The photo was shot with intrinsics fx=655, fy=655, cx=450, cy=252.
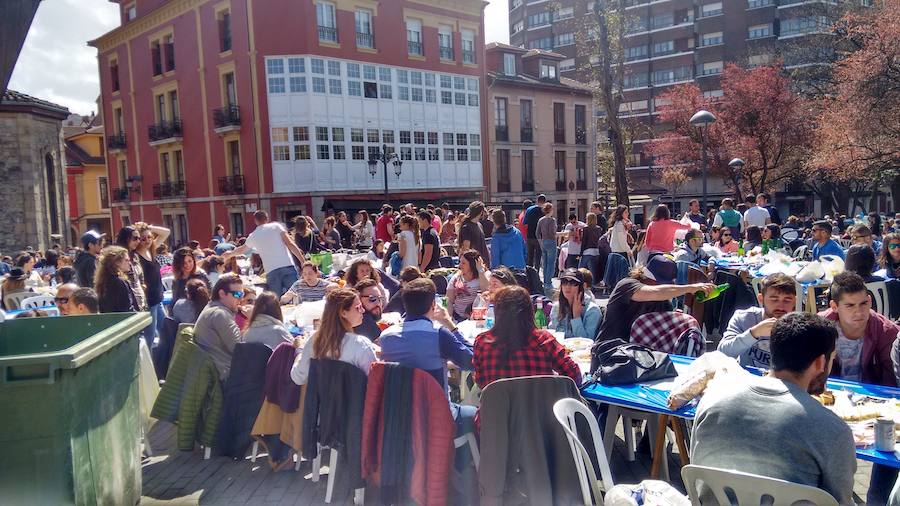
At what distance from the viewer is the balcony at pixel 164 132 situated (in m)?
30.8

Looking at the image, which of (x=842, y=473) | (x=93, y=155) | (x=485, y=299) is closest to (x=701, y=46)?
(x=93, y=155)

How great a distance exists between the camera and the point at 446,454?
12.9ft

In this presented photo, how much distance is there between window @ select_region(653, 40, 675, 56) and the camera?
184ft

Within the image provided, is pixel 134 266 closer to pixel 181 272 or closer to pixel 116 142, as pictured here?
pixel 181 272

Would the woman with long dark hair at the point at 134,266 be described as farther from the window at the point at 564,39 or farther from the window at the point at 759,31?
the window at the point at 564,39

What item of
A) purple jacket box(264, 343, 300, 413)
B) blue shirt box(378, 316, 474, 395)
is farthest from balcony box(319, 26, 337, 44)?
blue shirt box(378, 316, 474, 395)

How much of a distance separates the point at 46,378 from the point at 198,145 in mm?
29178

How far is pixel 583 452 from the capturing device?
3.26 metres

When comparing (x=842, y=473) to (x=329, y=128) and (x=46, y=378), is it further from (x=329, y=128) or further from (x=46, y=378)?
(x=329, y=128)

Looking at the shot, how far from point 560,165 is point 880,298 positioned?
107 feet

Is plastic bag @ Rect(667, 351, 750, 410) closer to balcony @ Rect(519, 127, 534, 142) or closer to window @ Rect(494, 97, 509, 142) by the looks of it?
window @ Rect(494, 97, 509, 142)

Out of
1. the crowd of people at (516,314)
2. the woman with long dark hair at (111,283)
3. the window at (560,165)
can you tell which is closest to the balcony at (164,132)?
the window at (560,165)

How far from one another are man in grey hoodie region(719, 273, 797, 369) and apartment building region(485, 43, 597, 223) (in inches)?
1144

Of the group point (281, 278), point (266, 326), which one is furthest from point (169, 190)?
point (266, 326)
